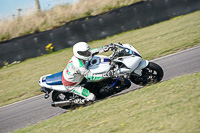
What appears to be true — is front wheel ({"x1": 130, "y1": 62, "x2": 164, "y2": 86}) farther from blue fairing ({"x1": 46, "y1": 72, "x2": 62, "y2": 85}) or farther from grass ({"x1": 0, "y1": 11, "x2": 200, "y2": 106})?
grass ({"x1": 0, "y1": 11, "x2": 200, "y2": 106})

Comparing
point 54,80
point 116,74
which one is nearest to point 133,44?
point 116,74

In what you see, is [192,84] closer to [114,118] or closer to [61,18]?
[114,118]

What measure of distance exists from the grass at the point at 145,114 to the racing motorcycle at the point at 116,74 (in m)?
0.30

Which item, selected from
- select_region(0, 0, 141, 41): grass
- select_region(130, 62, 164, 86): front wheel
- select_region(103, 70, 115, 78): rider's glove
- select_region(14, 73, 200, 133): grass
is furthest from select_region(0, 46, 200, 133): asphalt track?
select_region(0, 0, 141, 41): grass

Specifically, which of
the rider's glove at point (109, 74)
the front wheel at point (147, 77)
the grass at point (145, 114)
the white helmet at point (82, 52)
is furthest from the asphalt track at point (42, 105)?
the white helmet at point (82, 52)

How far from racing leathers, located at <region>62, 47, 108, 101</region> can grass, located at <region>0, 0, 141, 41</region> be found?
10573 millimetres

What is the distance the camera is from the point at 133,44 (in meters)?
12.5

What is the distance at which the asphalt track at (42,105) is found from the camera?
7.01m

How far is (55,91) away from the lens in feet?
22.1

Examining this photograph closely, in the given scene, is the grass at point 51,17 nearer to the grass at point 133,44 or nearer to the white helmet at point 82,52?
the grass at point 133,44

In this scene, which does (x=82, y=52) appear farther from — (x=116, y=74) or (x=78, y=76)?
(x=116, y=74)

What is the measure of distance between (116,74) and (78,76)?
38.5 inches

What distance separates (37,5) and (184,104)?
54.6ft

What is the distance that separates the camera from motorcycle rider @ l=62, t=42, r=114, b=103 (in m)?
6.06
